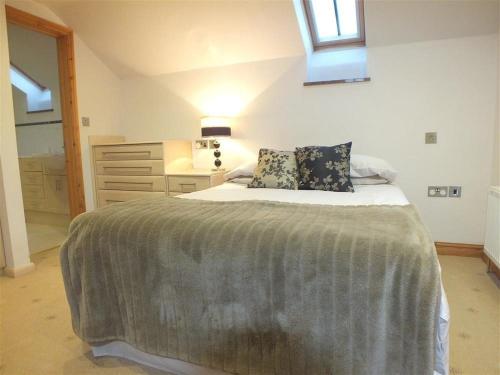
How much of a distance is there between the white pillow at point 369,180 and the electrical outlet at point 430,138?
63 cm

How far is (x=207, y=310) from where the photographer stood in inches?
46.9

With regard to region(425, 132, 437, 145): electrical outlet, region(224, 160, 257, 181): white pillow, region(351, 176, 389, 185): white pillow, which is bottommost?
region(351, 176, 389, 185): white pillow

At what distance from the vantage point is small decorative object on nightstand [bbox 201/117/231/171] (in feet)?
10.2

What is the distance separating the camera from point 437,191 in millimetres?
2693

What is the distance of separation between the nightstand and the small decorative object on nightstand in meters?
0.28

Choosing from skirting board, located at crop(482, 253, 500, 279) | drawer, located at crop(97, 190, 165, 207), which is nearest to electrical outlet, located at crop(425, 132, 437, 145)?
skirting board, located at crop(482, 253, 500, 279)

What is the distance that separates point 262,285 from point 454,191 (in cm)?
230

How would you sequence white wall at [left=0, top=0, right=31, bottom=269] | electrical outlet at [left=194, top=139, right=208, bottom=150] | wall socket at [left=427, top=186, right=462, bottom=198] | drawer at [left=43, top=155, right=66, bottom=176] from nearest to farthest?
Answer: white wall at [left=0, top=0, right=31, bottom=269] → wall socket at [left=427, top=186, right=462, bottom=198] → electrical outlet at [left=194, top=139, right=208, bottom=150] → drawer at [left=43, top=155, right=66, bottom=176]

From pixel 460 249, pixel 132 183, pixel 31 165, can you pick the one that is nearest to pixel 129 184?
pixel 132 183

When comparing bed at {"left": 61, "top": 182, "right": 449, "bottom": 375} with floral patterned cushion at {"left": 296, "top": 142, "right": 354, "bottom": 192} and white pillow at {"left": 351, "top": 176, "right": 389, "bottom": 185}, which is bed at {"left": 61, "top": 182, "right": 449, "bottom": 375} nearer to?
floral patterned cushion at {"left": 296, "top": 142, "right": 354, "bottom": 192}

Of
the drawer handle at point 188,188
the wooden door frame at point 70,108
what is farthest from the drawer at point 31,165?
the drawer handle at point 188,188

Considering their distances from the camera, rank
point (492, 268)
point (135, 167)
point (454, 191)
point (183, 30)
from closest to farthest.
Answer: point (492, 268) → point (454, 191) → point (183, 30) → point (135, 167)

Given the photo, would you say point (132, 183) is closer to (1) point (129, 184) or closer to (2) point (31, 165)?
(1) point (129, 184)

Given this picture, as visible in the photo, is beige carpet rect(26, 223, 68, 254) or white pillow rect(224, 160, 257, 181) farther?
beige carpet rect(26, 223, 68, 254)
